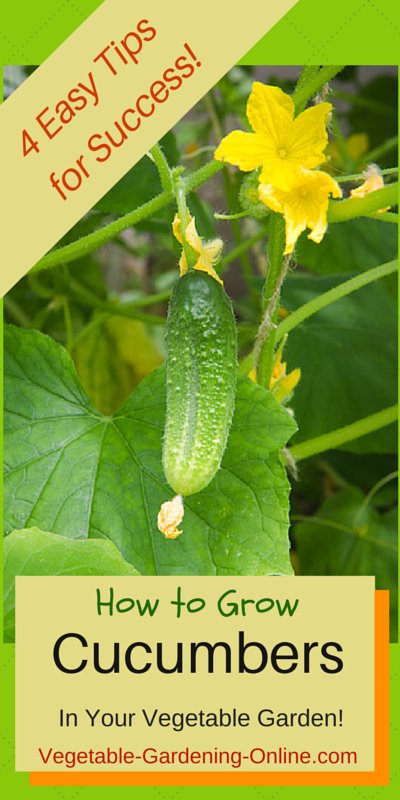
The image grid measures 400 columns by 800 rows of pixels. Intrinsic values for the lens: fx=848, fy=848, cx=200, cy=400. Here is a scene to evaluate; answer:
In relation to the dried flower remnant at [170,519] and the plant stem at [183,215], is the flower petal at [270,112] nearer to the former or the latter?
the plant stem at [183,215]

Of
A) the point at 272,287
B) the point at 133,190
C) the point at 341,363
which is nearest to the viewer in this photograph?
the point at 272,287

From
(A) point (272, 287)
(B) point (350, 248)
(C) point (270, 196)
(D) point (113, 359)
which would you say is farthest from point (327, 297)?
(D) point (113, 359)

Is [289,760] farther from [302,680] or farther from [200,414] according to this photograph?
[200,414]

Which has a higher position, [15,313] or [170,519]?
[15,313]

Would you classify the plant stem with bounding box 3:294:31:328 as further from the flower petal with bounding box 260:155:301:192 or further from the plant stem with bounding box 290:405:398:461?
the flower petal with bounding box 260:155:301:192

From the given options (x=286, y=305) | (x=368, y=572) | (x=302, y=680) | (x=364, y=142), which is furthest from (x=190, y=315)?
(x=364, y=142)
